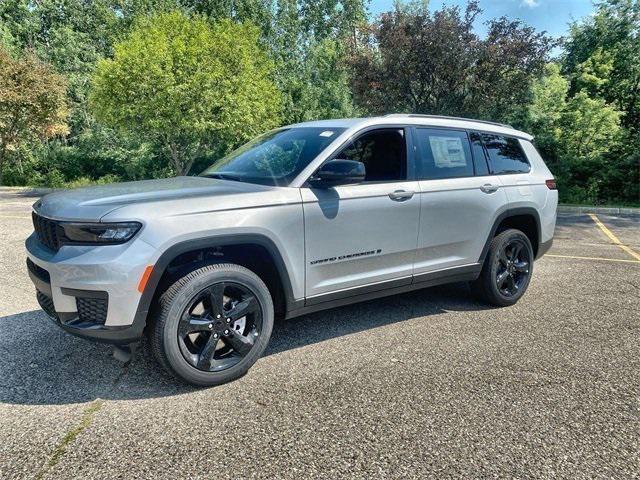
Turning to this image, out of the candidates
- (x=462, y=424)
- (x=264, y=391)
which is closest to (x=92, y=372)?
(x=264, y=391)

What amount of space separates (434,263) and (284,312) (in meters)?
1.49

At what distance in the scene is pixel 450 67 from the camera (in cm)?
1509

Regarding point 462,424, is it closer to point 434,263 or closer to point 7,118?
point 434,263

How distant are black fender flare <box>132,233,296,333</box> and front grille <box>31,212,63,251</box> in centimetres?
66

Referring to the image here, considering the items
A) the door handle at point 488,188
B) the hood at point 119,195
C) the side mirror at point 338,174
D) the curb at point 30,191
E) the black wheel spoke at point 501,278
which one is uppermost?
the side mirror at point 338,174

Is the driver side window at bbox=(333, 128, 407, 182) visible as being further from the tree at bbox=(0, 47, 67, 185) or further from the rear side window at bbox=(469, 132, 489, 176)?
the tree at bbox=(0, 47, 67, 185)

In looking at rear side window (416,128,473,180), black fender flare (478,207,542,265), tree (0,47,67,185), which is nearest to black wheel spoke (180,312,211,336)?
rear side window (416,128,473,180)

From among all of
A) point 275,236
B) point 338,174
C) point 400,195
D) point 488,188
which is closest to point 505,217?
point 488,188

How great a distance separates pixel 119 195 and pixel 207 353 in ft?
3.90

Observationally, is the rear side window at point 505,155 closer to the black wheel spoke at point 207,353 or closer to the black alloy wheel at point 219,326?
the black alloy wheel at point 219,326

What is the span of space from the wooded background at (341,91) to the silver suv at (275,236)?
11824mm

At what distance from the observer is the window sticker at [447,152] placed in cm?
420

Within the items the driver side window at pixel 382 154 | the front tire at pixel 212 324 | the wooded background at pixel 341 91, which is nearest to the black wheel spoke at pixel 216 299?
the front tire at pixel 212 324

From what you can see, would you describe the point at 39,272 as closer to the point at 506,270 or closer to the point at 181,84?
the point at 506,270
